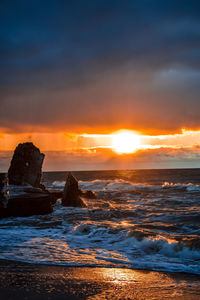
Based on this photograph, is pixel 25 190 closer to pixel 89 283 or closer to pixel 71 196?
pixel 71 196

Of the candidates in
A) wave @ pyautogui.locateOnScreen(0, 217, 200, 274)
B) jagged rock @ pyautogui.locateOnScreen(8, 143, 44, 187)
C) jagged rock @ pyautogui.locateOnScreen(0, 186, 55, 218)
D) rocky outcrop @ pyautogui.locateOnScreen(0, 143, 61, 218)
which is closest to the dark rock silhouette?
rocky outcrop @ pyautogui.locateOnScreen(0, 143, 61, 218)

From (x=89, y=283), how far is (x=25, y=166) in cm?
2166

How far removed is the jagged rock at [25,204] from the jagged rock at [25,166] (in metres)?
5.51

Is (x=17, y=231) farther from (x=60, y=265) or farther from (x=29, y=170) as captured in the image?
(x=29, y=170)

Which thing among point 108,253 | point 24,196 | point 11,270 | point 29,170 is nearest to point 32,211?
point 24,196

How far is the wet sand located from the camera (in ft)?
16.8

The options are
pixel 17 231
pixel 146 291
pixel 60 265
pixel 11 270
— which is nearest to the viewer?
pixel 146 291

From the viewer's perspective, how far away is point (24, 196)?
18859 mm

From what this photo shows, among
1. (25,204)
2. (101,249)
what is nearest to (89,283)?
(101,249)

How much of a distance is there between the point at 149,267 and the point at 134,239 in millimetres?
3187

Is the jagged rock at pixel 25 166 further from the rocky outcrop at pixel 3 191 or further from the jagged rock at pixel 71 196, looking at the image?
the rocky outcrop at pixel 3 191

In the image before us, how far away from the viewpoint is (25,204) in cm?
1838

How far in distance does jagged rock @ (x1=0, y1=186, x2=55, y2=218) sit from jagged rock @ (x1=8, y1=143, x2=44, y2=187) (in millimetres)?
5509

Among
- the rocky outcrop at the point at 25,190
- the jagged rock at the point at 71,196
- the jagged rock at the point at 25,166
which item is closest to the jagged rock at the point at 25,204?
the rocky outcrop at the point at 25,190
